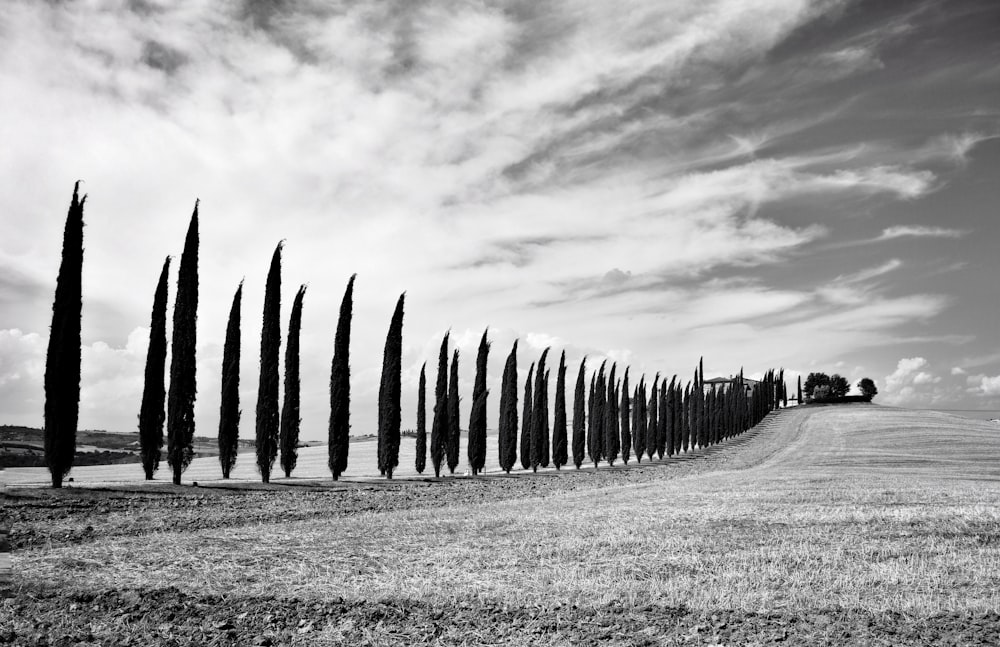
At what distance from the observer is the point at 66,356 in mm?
25094

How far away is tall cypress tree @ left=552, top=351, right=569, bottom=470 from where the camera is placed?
2183 inches

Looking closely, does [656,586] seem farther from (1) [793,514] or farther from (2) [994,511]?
(2) [994,511]

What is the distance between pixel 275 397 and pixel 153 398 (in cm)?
599

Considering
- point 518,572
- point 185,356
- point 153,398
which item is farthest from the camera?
point 185,356

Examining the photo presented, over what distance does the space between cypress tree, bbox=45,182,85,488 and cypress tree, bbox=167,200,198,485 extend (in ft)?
14.7

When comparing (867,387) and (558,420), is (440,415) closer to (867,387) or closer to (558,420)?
(558,420)

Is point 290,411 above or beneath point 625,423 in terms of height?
above

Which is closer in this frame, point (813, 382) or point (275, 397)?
point (275, 397)

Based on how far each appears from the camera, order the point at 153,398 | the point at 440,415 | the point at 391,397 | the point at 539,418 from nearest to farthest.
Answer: the point at 153,398, the point at 391,397, the point at 440,415, the point at 539,418

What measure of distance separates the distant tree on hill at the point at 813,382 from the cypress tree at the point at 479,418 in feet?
460

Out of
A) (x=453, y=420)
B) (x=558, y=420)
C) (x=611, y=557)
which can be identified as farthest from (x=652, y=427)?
(x=611, y=557)

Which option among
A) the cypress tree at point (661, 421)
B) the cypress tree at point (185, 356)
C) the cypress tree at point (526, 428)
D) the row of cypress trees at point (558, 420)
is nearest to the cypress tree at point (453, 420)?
the row of cypress trees at point (558, 420)

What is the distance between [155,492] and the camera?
24.1 metres

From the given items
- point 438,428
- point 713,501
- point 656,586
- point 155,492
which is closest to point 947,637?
point 656,586
